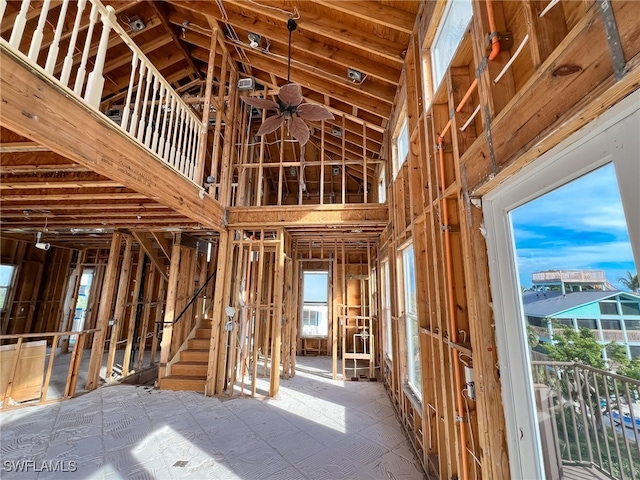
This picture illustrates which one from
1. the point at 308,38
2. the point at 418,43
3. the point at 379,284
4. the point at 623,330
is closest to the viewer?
the point at 623,330

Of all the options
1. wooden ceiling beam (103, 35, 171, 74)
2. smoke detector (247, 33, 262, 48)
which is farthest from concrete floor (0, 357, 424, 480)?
wooden ceiling beam (103, 35, 171, 74)

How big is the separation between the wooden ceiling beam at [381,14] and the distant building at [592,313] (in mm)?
3211

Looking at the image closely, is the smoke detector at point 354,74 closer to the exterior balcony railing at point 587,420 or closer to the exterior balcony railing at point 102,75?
the exterior balcony railing at point 102,75

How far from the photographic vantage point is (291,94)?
3.11 m

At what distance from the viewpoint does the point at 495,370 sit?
160 cm

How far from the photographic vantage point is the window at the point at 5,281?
7.07 m

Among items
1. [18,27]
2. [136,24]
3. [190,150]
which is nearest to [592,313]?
[18,27]

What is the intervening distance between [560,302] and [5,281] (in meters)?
11.0

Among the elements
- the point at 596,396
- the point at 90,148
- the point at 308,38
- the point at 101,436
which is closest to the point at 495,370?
the point at 596,396

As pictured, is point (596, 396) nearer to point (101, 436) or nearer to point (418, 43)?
point (418, 43)

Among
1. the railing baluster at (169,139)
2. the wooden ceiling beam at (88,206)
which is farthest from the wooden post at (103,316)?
the railing baluster at (169,139)

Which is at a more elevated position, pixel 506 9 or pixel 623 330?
pixel 506 9

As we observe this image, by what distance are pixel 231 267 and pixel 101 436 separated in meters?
2.68

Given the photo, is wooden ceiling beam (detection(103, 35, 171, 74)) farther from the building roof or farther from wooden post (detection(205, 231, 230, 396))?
the building roof
